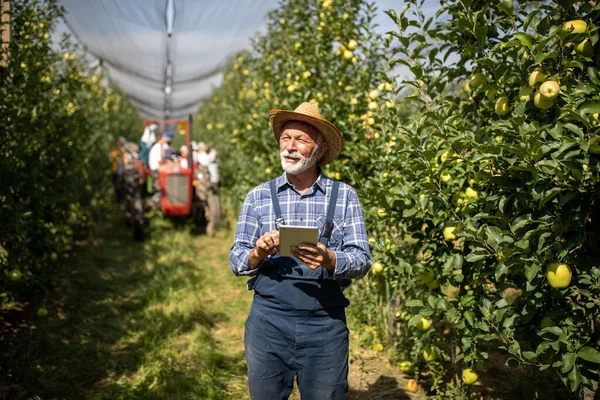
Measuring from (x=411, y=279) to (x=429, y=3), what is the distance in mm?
1550

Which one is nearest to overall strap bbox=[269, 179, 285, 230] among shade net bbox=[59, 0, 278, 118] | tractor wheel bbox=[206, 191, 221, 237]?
shade net bbox=[59, 0, 278, 118]

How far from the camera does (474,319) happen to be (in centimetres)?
264

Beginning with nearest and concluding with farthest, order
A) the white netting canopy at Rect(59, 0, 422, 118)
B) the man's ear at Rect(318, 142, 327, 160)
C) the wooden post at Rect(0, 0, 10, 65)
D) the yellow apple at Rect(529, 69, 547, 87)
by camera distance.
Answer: the yellow apple at Rect(529, 69, 547, 87)
the man's ear at Rect(318, 142, 327, 160)
the wooden post at Rect(0, 0, 10, 65)
the white netting canopy at Rect(59, 0, 422, 118)

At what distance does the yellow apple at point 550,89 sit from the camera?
1.96m

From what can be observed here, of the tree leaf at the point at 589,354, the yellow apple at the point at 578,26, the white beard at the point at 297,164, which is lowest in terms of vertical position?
the tree leaf at the point at 589,354

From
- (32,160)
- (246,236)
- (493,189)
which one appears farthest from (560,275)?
(32,160)

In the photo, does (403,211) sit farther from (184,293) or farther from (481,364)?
(184,293)

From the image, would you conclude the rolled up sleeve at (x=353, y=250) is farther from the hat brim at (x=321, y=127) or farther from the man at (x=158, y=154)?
the man at (x=158, y=154)

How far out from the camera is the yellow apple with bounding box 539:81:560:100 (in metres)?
1.96

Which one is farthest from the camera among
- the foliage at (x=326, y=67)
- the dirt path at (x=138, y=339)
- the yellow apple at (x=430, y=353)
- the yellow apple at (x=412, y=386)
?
the foliage at (x=326, y=67)

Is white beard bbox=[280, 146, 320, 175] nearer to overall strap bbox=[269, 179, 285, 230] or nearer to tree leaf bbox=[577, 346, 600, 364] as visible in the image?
overall strap bbox=[269, 179, 285, 230]

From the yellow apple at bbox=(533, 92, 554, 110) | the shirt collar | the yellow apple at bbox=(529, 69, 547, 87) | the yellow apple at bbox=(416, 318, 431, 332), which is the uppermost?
the yellow apple at bbox=(529, 69, 547, 87)

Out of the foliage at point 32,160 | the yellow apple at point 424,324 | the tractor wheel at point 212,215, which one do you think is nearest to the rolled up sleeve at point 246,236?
the yellow apple at point 424,324

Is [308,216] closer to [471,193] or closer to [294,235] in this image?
[294,235]
